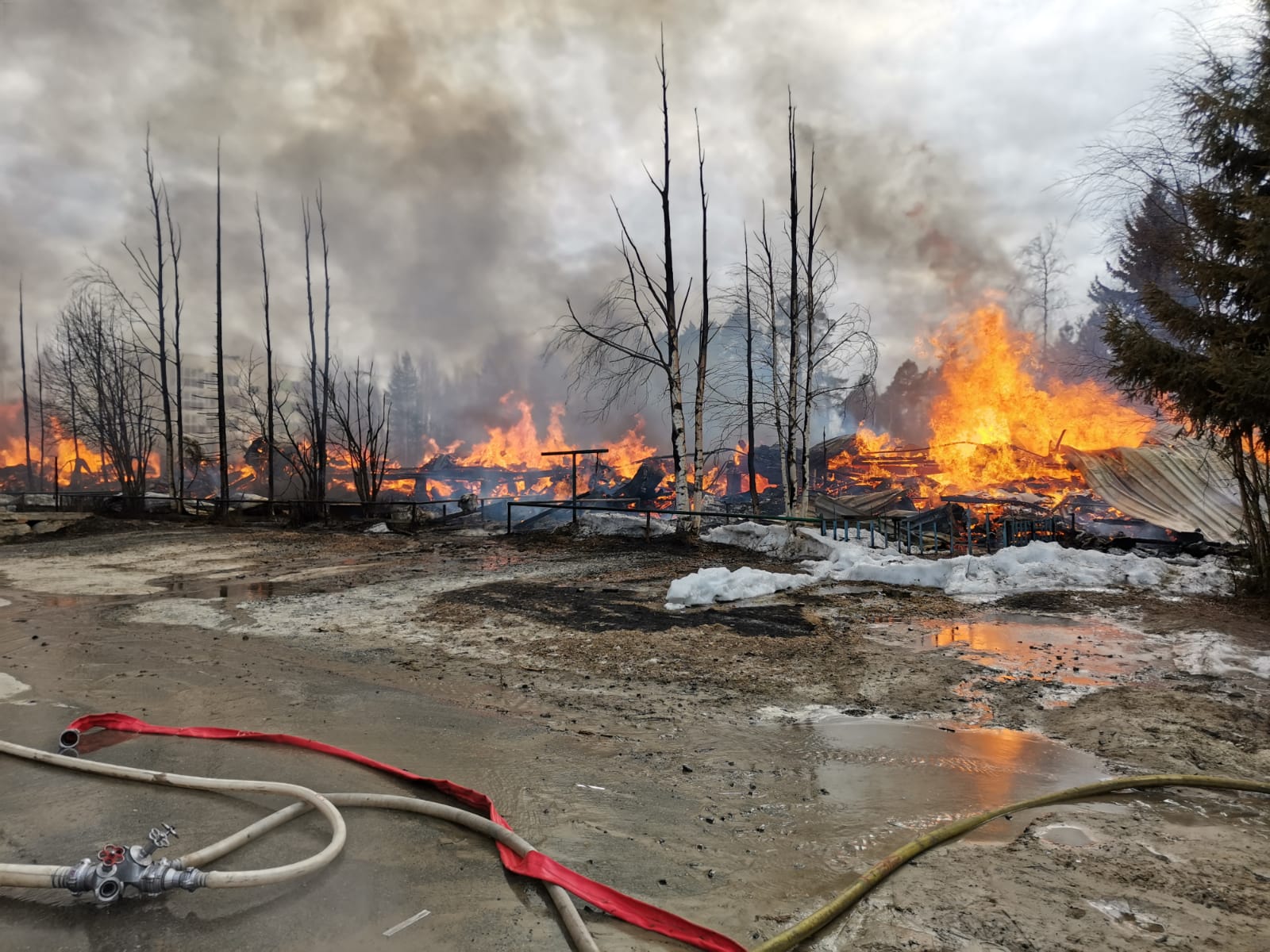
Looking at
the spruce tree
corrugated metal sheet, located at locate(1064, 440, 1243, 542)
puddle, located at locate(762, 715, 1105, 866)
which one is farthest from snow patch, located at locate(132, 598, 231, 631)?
corrugated metal sheet, located at locate(1064, 440, 1243, 542)

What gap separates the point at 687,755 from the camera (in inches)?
154

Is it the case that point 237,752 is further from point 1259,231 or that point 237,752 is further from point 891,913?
point 1259,231

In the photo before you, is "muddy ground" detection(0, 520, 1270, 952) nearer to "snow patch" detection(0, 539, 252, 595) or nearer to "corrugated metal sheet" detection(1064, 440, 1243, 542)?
"snow patch" detection(0, 539, 252, 595)

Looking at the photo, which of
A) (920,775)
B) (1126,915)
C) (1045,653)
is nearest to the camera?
(1126,915)

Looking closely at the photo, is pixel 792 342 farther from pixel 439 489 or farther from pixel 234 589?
pixel 439 489

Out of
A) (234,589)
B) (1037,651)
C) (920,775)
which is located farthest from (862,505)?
(920,775)

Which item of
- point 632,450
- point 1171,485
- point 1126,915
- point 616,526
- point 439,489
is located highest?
point 632,450

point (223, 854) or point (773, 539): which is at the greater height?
point (223, 854)

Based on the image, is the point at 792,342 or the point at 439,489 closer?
the point at 792,342

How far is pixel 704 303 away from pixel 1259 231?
1208 cm

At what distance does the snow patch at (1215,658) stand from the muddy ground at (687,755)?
0.04m

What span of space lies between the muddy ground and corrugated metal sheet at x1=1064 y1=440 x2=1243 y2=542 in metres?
8.34

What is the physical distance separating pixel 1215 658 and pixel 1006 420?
25.9 metres

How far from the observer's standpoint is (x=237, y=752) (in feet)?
12.2
